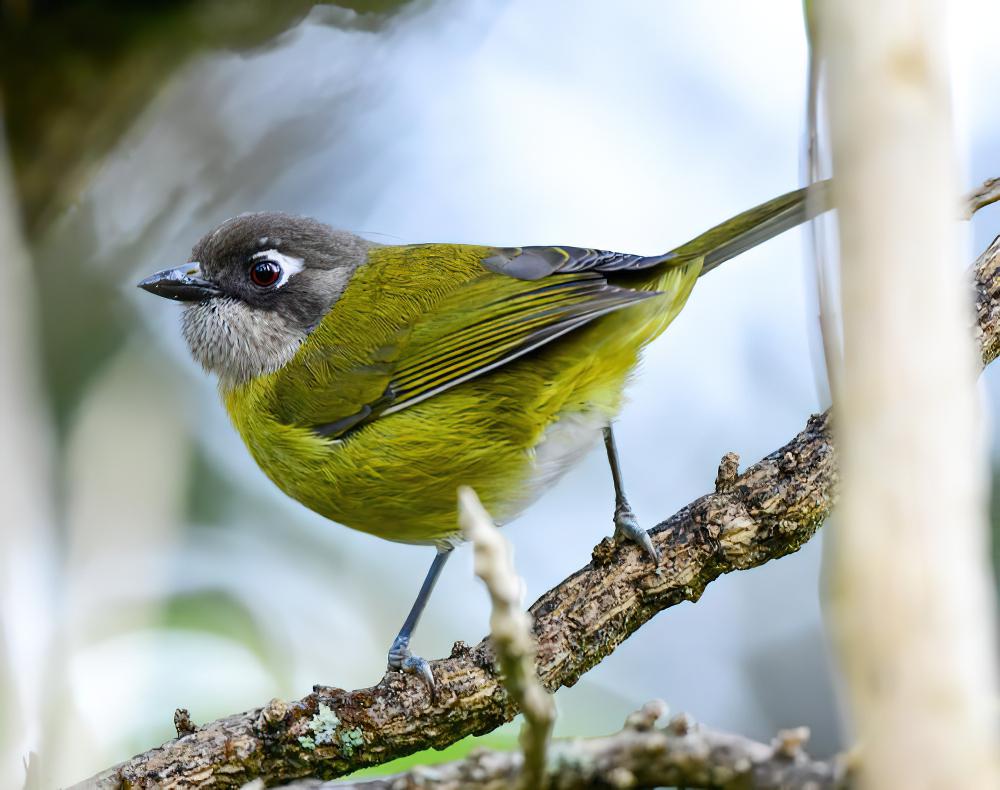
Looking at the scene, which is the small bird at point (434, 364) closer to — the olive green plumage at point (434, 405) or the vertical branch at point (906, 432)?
the olive green plumage at point (434, 405)

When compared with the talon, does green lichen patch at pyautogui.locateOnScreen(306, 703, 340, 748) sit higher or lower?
A: lower

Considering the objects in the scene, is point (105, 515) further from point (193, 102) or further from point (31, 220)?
point (193, 102)

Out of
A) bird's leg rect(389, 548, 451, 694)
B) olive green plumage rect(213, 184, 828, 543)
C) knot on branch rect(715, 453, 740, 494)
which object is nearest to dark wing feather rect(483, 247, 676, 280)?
olive green plumage rect(213, 184, 828, 543)

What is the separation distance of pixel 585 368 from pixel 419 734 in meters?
1.05

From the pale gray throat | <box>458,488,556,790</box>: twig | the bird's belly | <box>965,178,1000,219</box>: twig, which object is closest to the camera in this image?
<box>458,488,556,790</box>: twig

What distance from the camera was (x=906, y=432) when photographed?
846mm

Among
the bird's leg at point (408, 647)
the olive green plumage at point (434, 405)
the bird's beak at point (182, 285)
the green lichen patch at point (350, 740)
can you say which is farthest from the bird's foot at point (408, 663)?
the bird's beak at point (182, 285)

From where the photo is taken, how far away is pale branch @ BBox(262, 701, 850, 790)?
1.35m

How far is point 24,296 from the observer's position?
4117 mm

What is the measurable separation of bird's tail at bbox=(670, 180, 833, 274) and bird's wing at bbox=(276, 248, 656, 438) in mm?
223

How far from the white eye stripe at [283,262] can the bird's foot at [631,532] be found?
4.79 feet

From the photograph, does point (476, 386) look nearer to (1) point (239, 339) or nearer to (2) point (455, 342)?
(2) point (455, 342)

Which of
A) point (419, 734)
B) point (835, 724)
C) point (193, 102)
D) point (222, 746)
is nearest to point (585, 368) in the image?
point (419, 734)

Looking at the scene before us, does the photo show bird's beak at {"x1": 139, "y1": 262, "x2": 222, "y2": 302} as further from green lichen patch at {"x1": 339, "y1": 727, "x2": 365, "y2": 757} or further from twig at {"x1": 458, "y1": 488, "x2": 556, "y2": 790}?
twig at {"x1": 458, "y1": 488, "x2": 556, "y2": 790}
